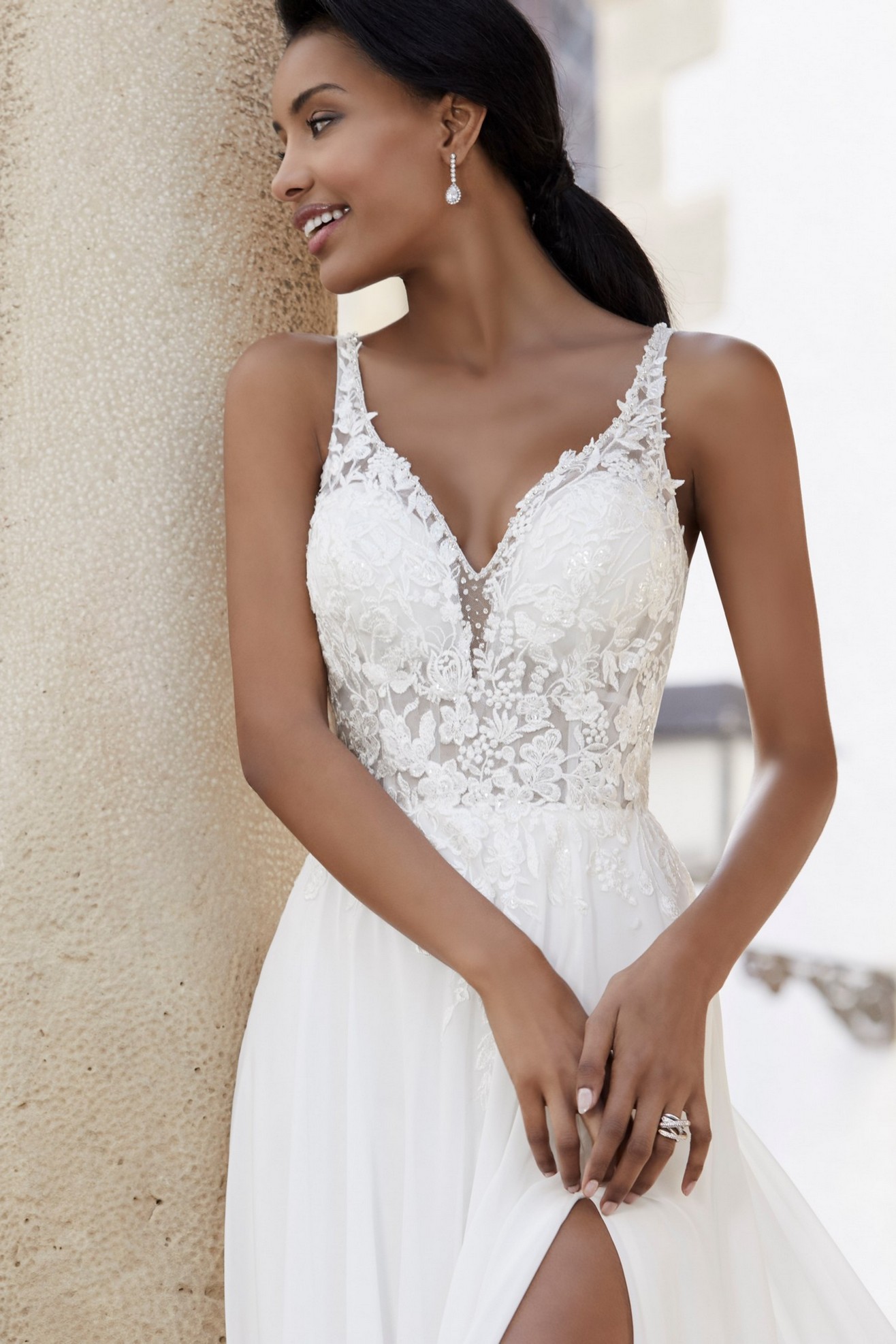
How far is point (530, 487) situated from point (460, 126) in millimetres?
416

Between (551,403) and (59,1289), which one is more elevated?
(551,403)

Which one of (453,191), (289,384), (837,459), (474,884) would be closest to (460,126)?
(453,191)

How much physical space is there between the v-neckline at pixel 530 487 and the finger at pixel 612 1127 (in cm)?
51

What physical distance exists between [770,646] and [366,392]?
20.6 inches

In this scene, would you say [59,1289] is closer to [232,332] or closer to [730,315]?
[232,332]

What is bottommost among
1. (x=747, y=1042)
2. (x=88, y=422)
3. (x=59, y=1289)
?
(x=747, y=1042)

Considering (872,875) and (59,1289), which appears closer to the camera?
(59,1289)

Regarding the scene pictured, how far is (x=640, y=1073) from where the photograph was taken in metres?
1.16

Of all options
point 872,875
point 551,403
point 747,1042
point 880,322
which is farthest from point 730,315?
point 551,403

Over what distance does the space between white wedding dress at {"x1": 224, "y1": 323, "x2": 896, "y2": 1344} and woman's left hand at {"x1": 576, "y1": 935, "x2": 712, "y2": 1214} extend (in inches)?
2.7

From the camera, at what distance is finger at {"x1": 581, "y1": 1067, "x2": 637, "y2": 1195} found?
1127 millimetres

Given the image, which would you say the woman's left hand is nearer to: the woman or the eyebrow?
the woman

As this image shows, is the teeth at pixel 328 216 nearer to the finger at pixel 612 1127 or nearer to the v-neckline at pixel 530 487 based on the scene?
the v-neckline at pixel 530 487

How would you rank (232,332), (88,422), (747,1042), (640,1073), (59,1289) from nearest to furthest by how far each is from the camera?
(640,1073), (59,1289), (88,422), (232,332), (747,1042)
